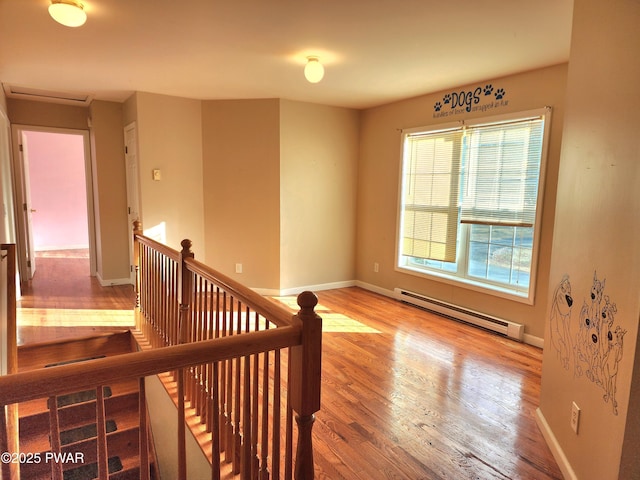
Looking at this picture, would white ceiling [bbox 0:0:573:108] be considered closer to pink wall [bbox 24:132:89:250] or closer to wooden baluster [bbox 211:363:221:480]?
wooden baluster [bbox 211:363:221:480]

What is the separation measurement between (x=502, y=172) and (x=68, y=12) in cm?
357

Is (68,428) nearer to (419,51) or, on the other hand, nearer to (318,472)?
(318,472)

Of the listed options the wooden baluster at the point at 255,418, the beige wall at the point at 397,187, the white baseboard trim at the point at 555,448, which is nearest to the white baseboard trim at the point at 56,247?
the beige wall at the point at 397,187

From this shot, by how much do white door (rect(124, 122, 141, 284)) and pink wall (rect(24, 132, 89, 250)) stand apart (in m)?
3.37

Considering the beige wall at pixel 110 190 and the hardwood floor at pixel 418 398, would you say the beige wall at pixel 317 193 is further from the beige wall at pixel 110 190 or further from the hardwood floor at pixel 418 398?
the beige wall at pixel 110 190

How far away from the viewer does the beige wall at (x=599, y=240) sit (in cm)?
148

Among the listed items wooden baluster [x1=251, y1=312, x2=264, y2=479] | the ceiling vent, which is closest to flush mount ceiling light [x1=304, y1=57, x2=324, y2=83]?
wooden baluster [x1=251, y1=312, x2=264, y2=479]

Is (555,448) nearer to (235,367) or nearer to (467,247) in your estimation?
(235,367)

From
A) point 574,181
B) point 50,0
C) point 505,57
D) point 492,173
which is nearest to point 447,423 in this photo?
point 574,181

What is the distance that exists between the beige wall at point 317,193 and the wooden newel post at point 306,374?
12.2ft

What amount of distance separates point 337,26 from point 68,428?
360cm

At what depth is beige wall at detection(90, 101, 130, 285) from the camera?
197 inches

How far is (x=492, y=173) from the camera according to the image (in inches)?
152

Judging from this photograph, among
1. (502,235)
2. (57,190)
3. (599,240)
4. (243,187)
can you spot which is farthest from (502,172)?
(57,190)
